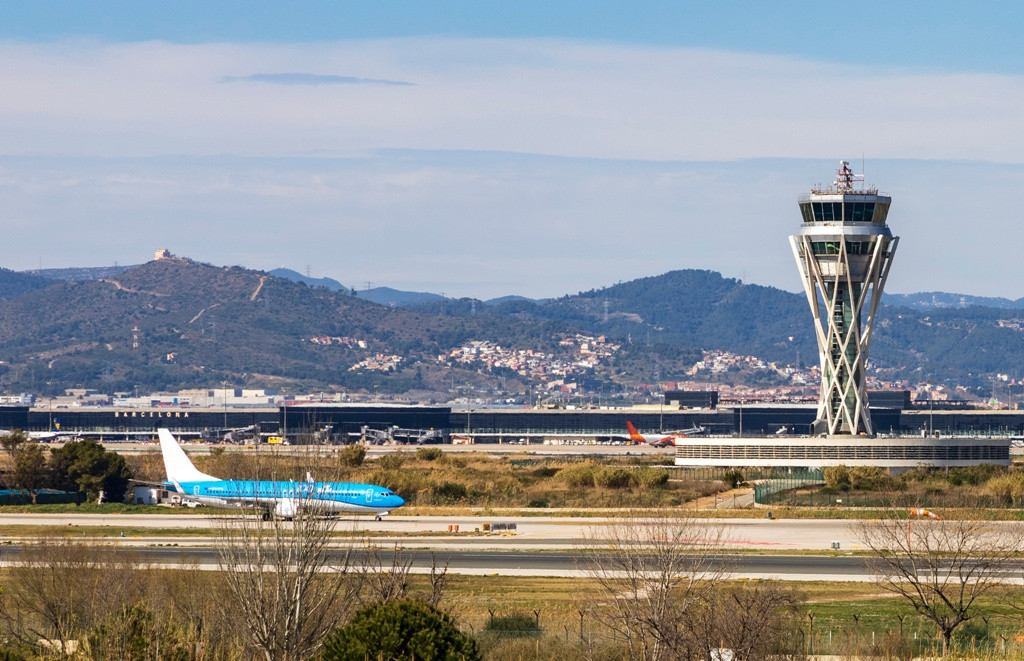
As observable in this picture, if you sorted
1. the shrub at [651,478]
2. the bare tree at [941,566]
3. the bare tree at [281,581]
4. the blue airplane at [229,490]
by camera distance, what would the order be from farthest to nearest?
the shrub at [651,478] → the blue airplane at [229,490] → the bare tree at [941,566] → the bare tree at [281,581]

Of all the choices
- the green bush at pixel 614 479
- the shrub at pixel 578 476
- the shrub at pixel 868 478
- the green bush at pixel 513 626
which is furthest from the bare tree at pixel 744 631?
the shrub at pixel 578 476

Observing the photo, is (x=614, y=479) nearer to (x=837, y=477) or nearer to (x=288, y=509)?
(x=837, y=477)

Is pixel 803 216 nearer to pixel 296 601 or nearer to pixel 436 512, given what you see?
pixel 436 512

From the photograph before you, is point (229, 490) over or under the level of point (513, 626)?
over

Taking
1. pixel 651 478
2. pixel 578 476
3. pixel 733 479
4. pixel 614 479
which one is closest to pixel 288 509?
pixel 614 479

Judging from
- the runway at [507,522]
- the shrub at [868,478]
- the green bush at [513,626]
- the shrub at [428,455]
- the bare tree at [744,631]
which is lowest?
Answer: the runway at [507,522]

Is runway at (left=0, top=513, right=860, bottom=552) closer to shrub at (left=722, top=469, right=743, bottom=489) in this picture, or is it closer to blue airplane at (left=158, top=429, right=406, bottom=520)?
blue airplane at (left=158, top=429, right=406, bottom=520)

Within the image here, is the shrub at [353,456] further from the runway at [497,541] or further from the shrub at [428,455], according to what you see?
the runway at [497,541]
